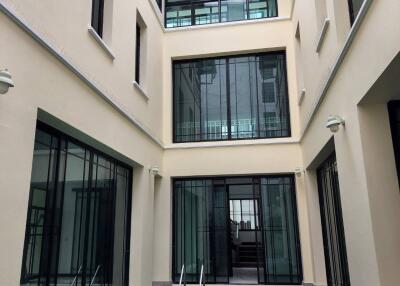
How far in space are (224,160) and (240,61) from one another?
2.34 m

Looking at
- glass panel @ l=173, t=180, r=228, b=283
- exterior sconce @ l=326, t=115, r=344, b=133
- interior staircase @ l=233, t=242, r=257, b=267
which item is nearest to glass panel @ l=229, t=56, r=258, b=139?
glass panel @ l=173, t=180, r=228, b=283

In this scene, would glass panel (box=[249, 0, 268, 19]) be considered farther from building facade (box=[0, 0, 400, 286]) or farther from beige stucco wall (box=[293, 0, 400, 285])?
beige stucco wall (box=[293, 0, 400, 285])

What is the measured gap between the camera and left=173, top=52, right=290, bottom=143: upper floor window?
7.95 metres

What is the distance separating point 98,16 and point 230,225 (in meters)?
4.85

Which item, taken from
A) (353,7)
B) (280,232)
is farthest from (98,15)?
(280,232)

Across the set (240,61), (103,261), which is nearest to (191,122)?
(240,61)

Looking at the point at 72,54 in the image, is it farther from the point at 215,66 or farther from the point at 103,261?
the point at 215,66

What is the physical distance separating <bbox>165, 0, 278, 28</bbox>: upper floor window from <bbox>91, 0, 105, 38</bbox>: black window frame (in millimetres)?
3623

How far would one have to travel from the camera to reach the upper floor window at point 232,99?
7.95m

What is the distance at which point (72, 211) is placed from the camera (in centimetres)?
428

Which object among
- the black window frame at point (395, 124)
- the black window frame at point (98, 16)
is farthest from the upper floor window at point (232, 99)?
the black window frame at point (395, 124)

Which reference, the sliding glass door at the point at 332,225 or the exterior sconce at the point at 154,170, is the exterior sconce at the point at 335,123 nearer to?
the sliding glass door at the point at 332,225

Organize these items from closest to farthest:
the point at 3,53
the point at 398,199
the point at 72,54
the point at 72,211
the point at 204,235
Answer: the point at 3,53 < the point at 398,199 < the point at 72,54 < the point at 72,211 < the point at 204,235

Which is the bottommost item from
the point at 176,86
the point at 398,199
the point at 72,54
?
the point at 398,199
